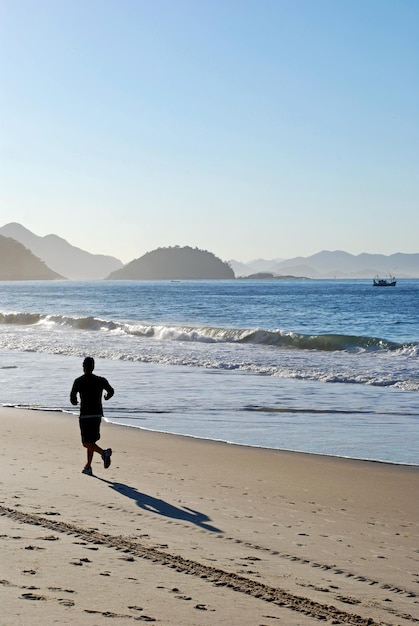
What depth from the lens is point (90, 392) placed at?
9.62m

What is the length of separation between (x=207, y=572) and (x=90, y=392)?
14.7 ft

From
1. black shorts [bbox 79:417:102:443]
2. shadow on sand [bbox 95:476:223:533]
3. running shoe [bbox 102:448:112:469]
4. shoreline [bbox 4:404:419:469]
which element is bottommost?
shoreline [bbox 4:404:419:469]

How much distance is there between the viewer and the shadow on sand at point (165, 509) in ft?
22.6

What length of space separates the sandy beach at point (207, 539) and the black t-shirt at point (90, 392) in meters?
0.66

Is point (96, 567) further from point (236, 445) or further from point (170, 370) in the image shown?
point (170, 370)

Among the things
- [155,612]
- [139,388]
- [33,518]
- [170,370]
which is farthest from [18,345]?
[155,612]

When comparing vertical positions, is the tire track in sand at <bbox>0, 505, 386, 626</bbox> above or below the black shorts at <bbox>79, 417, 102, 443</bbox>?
below

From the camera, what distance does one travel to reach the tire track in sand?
187 inches

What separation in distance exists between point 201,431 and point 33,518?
6.11 m

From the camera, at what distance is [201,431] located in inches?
499

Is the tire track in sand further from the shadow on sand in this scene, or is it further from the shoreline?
the shoreline

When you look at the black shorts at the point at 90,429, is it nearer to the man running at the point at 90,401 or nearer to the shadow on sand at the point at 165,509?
the man running at the point at 90,401

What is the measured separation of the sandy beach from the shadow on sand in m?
Answer: 0.01

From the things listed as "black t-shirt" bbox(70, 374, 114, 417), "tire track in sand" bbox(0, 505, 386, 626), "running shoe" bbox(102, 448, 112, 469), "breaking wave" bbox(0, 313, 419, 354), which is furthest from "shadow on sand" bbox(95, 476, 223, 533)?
"breaking wave" bbox(0, 313, 419, 354)
